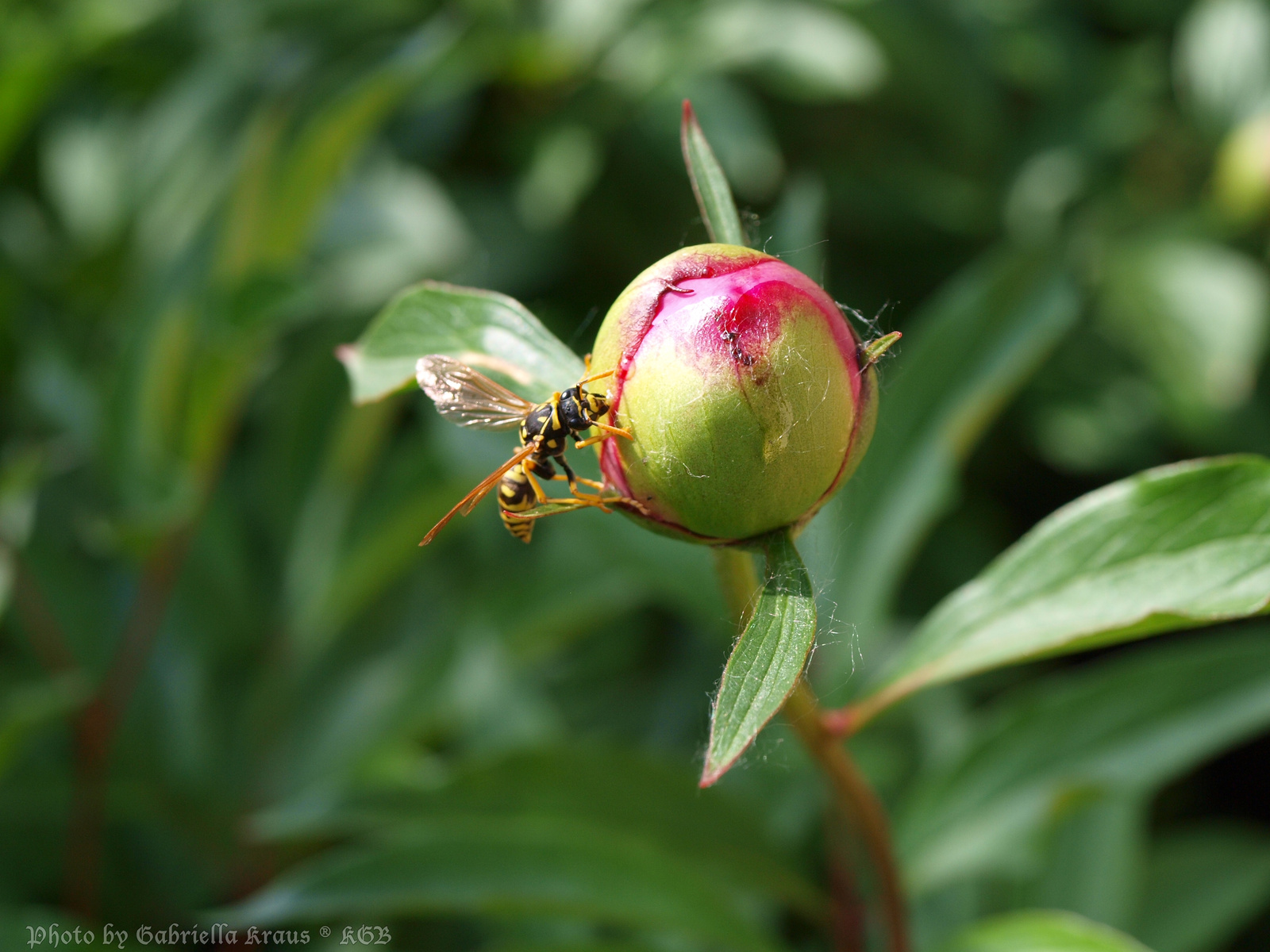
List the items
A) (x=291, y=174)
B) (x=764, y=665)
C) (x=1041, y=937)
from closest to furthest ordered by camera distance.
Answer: (x=764, y=665)
(x=1041, y=937)
(x=291, y=174)

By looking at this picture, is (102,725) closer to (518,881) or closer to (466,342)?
(518,881)

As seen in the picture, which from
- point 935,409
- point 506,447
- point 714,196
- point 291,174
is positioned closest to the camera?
point 714,196

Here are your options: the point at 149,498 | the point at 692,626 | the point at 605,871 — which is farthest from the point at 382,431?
the point at 605,871

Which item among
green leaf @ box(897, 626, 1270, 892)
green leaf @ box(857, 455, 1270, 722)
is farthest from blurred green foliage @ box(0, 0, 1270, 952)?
green leaf @ box(857, 455, 1270, 722)

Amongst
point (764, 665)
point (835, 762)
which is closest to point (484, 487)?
point (764, 665)

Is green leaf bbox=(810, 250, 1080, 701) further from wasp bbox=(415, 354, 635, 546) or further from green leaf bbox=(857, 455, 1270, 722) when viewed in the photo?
wasp bbox=(415, 354, 635, 546)

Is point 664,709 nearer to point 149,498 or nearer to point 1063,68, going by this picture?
point 149,498

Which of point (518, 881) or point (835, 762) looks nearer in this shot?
point (835, 762)
